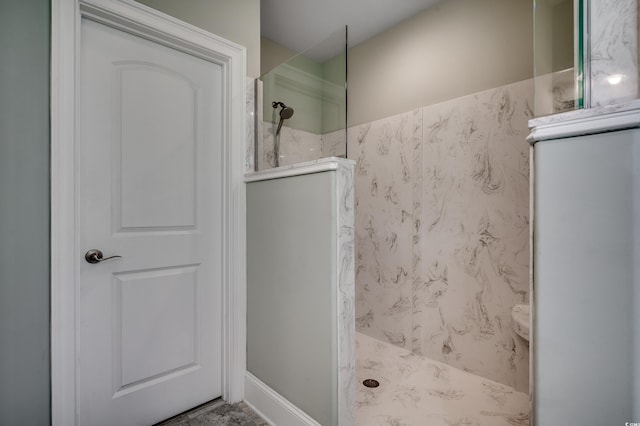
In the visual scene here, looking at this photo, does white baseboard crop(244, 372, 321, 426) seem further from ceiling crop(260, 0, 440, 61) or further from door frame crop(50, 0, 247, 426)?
ceiling crop(260, 0, 440, 61)

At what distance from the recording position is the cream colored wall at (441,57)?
199 centimetres

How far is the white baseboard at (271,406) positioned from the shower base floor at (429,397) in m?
0.36

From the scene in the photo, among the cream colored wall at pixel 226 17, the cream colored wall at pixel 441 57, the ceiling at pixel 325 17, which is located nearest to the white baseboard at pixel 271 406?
the cream colored wall at pixel 226 17

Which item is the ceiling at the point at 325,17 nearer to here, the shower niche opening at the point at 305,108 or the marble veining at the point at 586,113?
the shower niche opening at the point at 305,108

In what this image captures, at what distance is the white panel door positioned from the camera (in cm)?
146

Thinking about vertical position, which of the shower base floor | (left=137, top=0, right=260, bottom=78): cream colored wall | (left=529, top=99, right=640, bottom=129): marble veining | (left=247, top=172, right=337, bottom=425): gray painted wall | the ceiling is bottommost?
the shower base floor

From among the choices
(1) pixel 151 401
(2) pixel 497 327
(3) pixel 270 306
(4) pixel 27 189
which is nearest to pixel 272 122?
(3) pixel 270 306

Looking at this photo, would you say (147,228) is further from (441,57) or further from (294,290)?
(441,57)

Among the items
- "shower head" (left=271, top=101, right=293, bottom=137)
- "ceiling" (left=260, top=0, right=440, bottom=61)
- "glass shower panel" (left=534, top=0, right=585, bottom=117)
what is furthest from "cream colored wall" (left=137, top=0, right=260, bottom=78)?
"glass shower panel" (left=534, top=0, right=585, bottom=117)

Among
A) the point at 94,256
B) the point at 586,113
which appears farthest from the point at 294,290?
the point at 586,113

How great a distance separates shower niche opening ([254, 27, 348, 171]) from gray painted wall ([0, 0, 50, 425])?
0.99 metres

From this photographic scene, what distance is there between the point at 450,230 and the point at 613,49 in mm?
1471

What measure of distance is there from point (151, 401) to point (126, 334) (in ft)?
1.25

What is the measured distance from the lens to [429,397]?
1872mm
